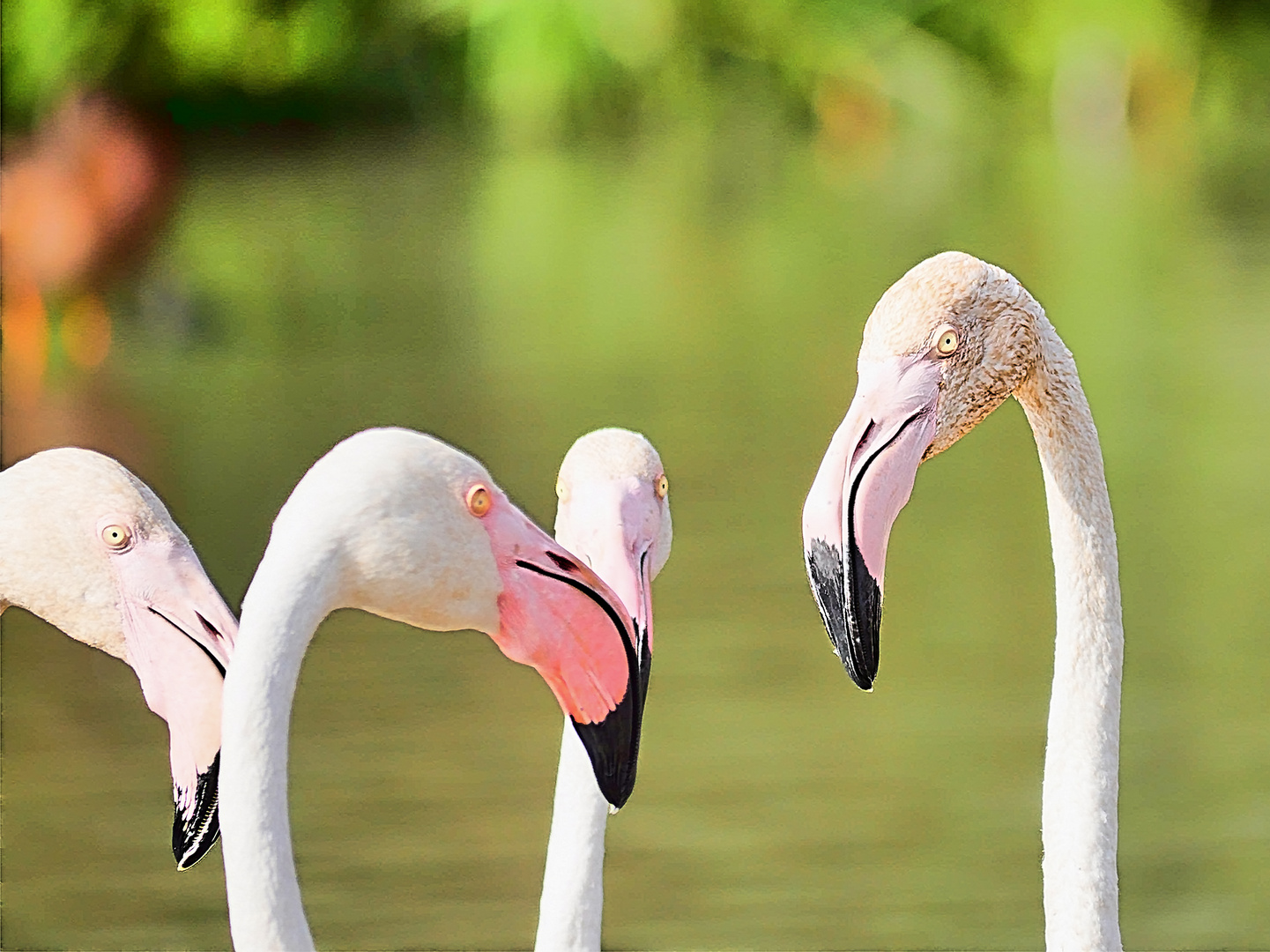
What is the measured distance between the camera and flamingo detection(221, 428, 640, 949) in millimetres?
2154

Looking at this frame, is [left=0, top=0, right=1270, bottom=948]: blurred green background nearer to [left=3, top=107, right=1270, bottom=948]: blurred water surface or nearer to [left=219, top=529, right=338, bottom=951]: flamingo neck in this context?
[left=3, top=107, right=1270, bottom=948]: blurred water surface

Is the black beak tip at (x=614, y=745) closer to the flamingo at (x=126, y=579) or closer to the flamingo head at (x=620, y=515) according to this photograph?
the flamingo at (x=126, y=579)

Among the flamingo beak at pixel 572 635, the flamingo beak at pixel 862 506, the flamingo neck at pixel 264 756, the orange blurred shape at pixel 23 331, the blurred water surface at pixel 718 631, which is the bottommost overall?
the flamingo neck at pixel 264 756

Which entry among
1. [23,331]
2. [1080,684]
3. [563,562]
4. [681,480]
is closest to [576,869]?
[1080,684]

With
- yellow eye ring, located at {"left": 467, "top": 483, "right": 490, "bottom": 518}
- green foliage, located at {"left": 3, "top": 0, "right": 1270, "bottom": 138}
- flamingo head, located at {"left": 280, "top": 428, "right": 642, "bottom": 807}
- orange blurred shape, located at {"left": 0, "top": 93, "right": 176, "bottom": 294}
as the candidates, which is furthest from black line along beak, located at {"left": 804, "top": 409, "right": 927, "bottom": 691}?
green foliage, located at {"left": 3, "top": 0, "right": 1270, "bottom": 138}

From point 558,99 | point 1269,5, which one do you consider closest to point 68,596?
point 558,99

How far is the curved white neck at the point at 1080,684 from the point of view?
2838 mm

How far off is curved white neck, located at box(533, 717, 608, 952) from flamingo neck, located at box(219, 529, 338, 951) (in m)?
1.14

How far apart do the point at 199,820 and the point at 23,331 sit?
10606 millimetres

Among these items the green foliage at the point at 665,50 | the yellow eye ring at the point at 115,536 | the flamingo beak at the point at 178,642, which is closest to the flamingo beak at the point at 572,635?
the flamingo beak at the point at 178,642

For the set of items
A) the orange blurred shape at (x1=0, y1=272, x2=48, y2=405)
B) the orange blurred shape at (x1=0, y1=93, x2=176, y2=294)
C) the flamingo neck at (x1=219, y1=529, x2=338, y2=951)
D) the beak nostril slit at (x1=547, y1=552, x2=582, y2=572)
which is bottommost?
the flamingo neck at (x1=219, y1=529, x2=338, y2=951)

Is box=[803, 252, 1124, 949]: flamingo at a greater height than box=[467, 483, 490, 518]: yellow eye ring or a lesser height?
greater

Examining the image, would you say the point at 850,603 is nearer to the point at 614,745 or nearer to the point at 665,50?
the point at 614,745

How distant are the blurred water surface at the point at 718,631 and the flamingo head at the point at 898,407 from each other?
2.87 metres
